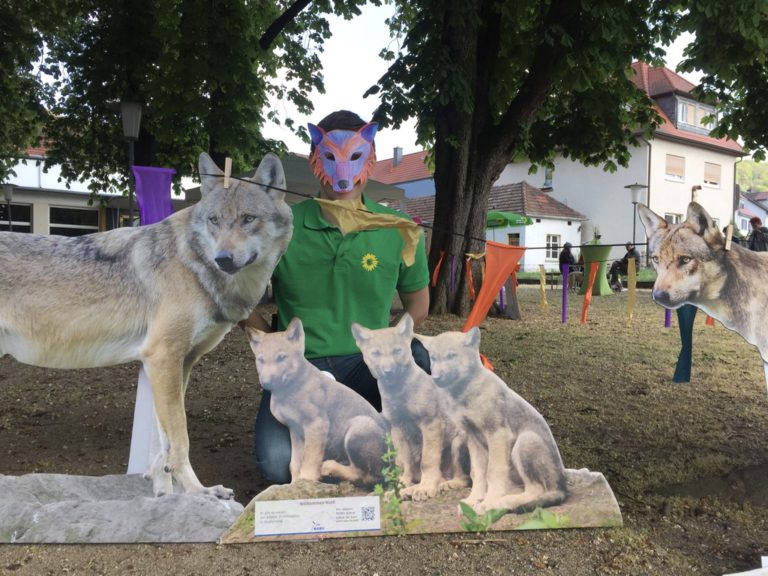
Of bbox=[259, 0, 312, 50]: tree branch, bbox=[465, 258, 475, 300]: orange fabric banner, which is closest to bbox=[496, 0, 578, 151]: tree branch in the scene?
bbox=[465, 258, 475, 300]: orange fabric banner

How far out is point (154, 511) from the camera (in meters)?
2.79

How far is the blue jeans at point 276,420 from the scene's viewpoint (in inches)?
119

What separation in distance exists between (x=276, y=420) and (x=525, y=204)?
95.1ft

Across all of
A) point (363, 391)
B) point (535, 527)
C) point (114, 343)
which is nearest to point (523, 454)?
point (535, 527)

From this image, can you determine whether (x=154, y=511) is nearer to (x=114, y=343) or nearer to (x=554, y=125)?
(x=114, y=343)

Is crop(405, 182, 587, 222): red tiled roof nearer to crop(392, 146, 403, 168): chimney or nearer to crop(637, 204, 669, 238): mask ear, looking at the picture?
crop(392, 146, 403, 168): chimney

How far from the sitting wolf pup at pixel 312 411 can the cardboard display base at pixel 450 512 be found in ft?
0.38

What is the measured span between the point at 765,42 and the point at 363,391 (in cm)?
680

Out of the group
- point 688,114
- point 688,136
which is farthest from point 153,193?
point 688,114

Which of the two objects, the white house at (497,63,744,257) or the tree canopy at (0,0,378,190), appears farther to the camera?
the white house at (497,63,744,257)

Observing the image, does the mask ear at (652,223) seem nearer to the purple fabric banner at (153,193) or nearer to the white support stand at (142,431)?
the purple fabric banner at (153,193)

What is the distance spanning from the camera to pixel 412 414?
9.71 feet

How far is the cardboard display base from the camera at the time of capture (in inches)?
110

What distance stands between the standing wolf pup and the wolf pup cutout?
1.95 meters
